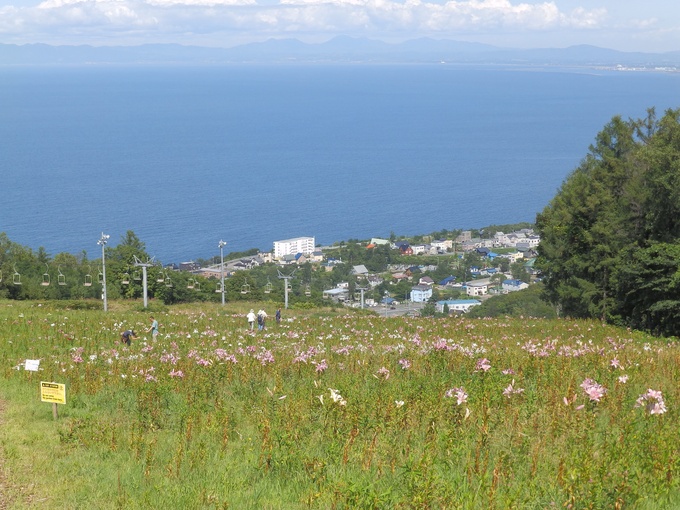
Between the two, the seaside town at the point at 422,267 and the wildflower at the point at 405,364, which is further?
the seaside town at the point at 422,267

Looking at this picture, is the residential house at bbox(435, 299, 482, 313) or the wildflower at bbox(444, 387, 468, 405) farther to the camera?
the residential house at bbox(435, 299, 482, 313)

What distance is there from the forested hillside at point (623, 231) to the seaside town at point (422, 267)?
2818 cm

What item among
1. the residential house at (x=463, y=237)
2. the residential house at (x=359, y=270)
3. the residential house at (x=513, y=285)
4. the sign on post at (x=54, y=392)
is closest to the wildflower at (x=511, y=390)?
the sign on post at (x=54, y=392)

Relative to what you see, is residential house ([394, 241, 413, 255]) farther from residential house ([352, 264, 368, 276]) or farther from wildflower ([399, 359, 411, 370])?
wildflower ([399, 359, 411, 370])

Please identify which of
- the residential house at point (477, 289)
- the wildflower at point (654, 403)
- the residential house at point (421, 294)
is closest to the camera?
the wildflower at point (654, 403)

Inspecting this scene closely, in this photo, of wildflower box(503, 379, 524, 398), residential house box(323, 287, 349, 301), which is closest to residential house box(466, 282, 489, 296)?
residential house box(323, 287, 349, 301)

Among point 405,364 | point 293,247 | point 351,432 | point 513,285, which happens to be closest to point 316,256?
point 293,247

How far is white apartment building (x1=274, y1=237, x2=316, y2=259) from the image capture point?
89375 millimetres

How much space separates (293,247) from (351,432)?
83.2m

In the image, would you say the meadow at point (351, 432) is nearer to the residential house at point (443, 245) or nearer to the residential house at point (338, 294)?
the residential house at point (338, 294)

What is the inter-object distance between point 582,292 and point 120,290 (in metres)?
28.7

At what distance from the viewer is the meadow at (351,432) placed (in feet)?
21.6

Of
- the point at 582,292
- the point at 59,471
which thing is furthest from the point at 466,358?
the point at 582,292

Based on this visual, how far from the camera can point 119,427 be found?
30.4 feet
